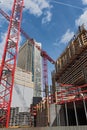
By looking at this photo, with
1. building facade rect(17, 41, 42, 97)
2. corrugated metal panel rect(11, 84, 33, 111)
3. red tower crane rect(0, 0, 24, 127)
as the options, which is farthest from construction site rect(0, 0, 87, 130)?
building facade rect(17, 41, 42, 97)

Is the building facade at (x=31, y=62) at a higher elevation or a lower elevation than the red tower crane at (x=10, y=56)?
higher

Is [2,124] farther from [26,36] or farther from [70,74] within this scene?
[26,36]

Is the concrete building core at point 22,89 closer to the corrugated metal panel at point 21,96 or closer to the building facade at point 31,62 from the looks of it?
the corrugated metal panel at point 21,96

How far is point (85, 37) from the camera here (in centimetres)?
2219

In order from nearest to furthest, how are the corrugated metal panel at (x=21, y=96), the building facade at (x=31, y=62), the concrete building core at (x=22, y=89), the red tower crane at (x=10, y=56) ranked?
1. the red tower crane at (x=10, y=56)
2. the corrugated metal panel at (x=21, y=96)
3. the concrete building core at (x=22, y=89)
4. the building facade at (x=31, y=62)

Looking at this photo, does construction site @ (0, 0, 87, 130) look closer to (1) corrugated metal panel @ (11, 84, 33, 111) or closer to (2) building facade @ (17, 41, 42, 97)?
Result: (1) corrugated metal panel @ (11, 84, 33, 111)

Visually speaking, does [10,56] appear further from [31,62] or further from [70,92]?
[31,62]

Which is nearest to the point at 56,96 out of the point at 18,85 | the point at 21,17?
the point at 21,17

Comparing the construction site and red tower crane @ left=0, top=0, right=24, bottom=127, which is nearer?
the construction site

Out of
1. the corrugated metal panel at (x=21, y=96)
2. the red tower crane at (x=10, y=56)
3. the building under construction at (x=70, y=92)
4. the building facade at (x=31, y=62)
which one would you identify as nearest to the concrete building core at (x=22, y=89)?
the corrugated metal panel at (x=21, y=96)

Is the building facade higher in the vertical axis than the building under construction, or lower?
higher

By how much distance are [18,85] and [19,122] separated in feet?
159

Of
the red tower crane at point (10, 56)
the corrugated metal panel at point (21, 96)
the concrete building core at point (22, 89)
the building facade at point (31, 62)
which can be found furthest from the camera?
the building facade at point (31, 62)

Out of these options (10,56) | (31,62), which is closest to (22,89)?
(10,56)
